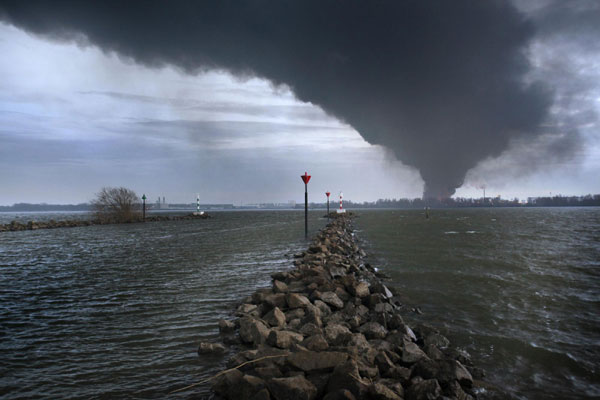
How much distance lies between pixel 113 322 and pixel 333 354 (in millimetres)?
4691

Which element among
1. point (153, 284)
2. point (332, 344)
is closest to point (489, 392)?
point (332, 344)

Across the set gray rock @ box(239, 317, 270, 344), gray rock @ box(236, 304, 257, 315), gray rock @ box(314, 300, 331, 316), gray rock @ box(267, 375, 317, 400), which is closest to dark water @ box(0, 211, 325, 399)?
gray rock @ box(236, 304, 257, 315)

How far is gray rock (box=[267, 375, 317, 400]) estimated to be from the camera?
3.43 meters

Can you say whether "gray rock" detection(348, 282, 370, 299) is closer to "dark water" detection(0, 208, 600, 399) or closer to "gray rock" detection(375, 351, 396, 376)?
"dark water" detection(0, 208, 600, 399)

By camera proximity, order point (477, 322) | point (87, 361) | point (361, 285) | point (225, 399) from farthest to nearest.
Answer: point (361, 285), point (477, 322), point (87, 361), point (225, 399)

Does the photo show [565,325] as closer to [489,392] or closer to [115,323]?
[489,392]

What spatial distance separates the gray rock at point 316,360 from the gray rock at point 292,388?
0.37 metres

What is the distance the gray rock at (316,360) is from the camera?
3947 millimetres

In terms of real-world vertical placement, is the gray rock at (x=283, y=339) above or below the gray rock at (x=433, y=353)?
above

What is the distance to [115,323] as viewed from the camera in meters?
6.43

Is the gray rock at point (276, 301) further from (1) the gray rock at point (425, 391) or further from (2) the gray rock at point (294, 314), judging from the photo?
(1) the gray rock at point (425, 391)

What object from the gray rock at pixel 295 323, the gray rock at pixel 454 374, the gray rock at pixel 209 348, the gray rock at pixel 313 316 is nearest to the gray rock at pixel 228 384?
the gray rock at pixel 209 348

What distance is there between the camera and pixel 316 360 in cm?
402

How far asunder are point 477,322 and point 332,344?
3703mm
